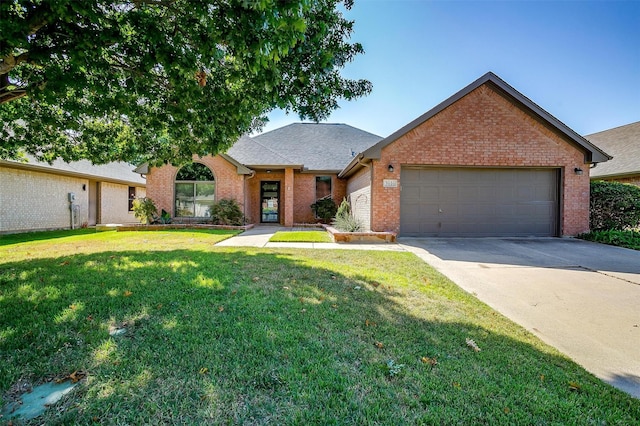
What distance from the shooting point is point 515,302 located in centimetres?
414

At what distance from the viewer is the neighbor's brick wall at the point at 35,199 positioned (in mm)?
12320

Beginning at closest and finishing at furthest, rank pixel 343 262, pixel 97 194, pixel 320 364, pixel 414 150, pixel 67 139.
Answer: pixel 320 364
pixel 343 262
pixel 67 139
pixel 414 150
pixel 97 194

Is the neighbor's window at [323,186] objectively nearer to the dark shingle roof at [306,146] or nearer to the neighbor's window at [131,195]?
the dark shingle roof at [306,146]

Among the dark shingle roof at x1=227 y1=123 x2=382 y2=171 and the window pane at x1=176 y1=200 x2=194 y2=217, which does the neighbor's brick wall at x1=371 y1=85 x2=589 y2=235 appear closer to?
the dark shingle roof at x1=227 y1=123 x2=382 y2=171

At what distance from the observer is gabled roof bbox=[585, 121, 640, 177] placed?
1293 cm

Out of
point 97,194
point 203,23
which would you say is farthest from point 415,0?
point 97,194

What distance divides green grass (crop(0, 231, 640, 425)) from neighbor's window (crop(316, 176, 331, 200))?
1166cm

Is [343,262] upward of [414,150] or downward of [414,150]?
downward

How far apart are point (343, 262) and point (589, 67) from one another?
12.3 metres

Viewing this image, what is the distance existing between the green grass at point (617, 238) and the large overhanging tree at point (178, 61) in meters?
9.08

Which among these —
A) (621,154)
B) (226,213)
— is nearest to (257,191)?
(226,213)

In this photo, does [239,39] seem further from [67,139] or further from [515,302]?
[67,139]

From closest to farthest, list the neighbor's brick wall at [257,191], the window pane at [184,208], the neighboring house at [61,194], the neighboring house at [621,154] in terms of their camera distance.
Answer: the neighboring house at [61,194] < the neighboring house at [621,154] < the window pane at [184,208] < the neighbor's brick wall at [257,191]

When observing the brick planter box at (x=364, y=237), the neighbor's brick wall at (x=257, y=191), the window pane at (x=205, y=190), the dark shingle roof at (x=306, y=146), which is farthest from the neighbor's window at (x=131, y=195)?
the brick planter box at (x=364, y=237)
